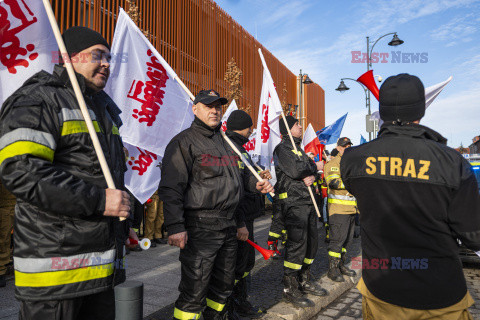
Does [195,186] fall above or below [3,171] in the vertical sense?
below

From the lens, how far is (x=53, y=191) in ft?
5.14

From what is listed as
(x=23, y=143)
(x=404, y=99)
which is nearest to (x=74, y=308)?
(x=23, y=143)

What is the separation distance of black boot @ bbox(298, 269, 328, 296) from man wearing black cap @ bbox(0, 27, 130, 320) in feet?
9.99

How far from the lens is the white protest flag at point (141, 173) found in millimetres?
3463

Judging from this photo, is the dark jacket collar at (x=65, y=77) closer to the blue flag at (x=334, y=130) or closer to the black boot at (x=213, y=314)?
the black boot at (x=213, y=314)

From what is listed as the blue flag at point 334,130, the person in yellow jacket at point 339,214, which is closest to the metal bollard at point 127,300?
the person in yellow jacket at point 339,214

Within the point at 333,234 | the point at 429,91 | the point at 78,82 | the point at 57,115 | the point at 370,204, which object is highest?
the point at 429,91

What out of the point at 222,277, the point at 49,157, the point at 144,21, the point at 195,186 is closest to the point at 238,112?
the point at 195,186

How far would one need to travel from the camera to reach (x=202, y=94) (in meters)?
3.12

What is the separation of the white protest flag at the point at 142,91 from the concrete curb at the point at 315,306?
202 cm

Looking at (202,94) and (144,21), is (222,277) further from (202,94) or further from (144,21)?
(144,21)

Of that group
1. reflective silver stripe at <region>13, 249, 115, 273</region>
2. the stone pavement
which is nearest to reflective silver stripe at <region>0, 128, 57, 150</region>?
reflective silver stripe at <region>13, 249, 115, 273</region>

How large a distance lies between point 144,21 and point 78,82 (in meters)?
8.71

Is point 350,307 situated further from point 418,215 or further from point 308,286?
point 418,215
